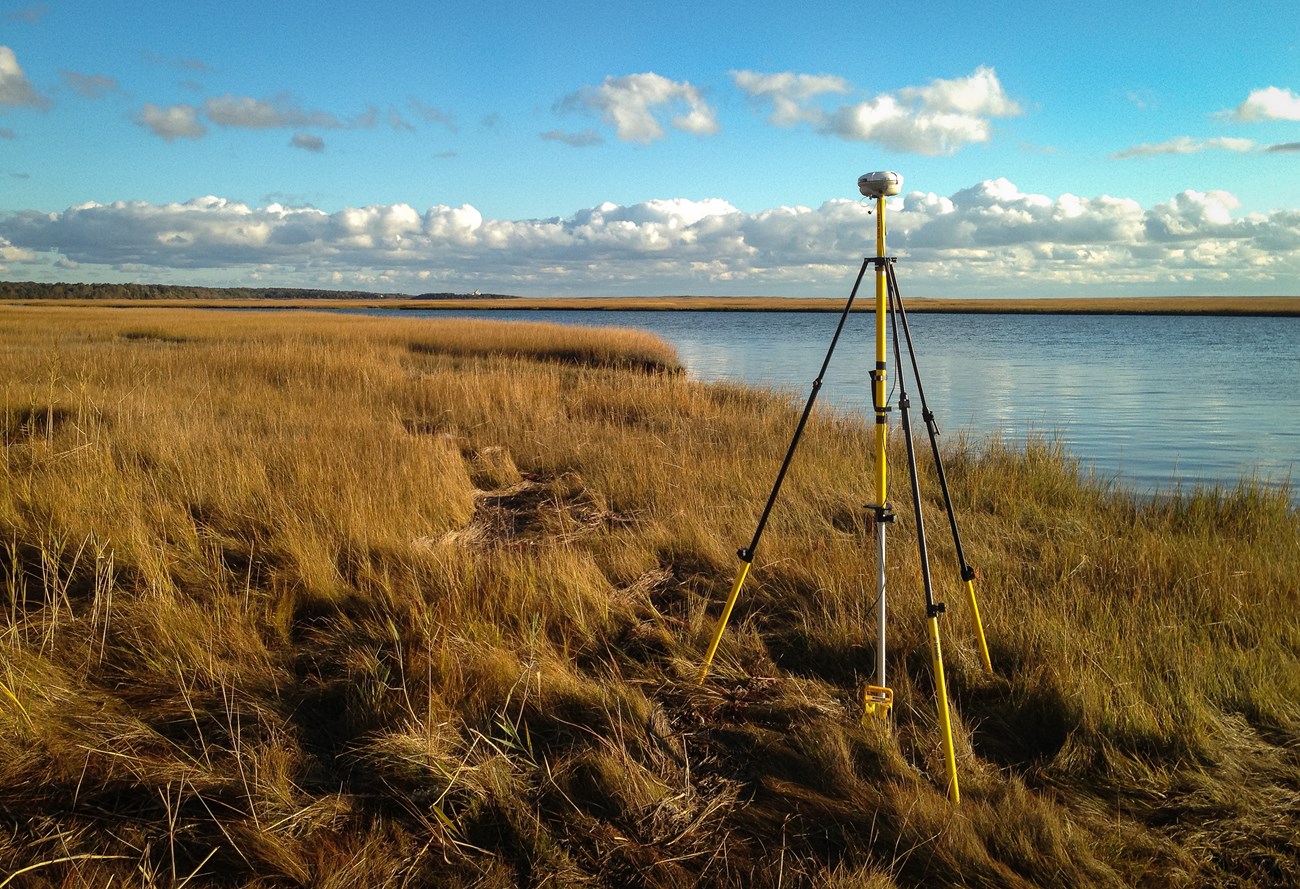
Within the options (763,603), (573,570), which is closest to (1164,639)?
(763,603)

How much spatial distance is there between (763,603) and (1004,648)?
1186 millimetres

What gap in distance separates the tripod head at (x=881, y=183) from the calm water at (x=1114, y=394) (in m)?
1.63

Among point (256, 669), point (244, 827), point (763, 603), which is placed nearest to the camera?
point (244, 827)

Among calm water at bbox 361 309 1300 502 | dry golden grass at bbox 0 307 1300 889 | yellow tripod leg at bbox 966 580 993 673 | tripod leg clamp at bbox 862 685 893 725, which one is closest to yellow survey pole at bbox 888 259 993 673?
yellow tripod leg at bbox 966 580 993 673

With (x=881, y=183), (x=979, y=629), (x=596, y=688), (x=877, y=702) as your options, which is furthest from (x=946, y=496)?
(x=596, y=688)

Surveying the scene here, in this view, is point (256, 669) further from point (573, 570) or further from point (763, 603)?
point (763, 603)

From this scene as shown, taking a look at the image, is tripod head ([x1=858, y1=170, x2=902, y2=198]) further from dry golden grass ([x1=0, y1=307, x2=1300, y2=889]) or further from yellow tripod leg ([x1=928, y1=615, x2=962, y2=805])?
dry golden grass ([x1=0, y1=307, x2=1300, y2=889])

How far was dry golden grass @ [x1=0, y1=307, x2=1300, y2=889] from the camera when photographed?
232 cm

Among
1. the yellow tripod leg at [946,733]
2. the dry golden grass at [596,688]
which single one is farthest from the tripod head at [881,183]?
the dry golden grass at [596,688]

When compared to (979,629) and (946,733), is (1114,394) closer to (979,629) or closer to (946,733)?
(979,629)

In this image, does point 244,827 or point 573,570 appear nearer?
point 244,827

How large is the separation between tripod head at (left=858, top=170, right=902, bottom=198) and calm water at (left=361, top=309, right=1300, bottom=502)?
1.63 metres

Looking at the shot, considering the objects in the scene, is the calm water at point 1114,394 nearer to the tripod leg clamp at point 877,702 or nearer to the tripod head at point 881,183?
the tripod head at point 881,183

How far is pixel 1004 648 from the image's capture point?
3.46m
